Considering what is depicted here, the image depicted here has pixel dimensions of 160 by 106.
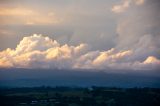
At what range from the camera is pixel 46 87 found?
30703mm

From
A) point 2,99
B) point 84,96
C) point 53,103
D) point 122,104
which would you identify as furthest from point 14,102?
point 122,104

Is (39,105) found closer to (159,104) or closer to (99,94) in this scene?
(99,94)

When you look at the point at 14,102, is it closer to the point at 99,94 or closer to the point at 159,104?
the point at 99,94

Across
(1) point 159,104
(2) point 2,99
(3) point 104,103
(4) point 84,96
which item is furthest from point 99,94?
(2) point 2,99

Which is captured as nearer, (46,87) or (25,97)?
(25,97)

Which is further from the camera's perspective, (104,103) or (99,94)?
(99,94)

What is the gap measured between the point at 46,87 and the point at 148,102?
10.3 metres

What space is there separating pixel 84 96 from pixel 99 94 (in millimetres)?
1005

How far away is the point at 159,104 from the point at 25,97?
863cm

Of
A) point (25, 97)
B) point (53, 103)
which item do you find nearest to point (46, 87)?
point (25, 97)

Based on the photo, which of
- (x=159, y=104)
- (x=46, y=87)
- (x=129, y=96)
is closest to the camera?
(x=159, y=104)

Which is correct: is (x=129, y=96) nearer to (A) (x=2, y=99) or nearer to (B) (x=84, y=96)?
(B) (x=84, y=96)

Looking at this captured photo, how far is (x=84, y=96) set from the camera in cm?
2531

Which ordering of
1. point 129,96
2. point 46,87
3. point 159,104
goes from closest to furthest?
point 159,104, point 129,96, point 46,87
